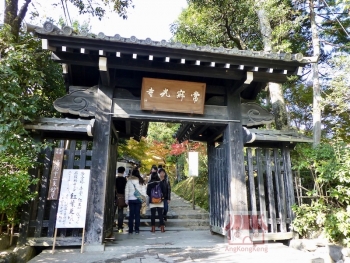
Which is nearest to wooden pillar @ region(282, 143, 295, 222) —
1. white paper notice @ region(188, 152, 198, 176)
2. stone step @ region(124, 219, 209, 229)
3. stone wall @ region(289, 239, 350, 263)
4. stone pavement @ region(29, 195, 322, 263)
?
stone wall @ region(289, 239, 350, 263)

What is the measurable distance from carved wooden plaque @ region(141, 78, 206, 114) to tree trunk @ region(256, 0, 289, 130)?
158 inches

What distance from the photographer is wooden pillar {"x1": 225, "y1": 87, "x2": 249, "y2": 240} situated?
531 cm

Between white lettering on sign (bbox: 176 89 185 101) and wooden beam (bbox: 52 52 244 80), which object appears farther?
white lettering on sign (bbox: 176 89 185 101)

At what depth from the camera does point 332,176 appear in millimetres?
5301

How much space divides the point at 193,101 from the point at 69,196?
11.1ft

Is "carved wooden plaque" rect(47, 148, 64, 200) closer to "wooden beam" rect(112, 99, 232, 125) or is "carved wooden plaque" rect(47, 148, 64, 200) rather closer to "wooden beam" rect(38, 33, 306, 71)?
"wooden beam" rect(112, 99, 232, 125)

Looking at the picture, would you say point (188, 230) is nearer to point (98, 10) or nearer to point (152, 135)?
point (98, 10)

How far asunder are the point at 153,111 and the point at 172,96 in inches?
22.7

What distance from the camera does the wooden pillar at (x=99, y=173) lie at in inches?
187

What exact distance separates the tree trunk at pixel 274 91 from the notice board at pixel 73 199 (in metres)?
6.55

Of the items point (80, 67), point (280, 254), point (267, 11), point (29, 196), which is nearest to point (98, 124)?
point (80, 67)

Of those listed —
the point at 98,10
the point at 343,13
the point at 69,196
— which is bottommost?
the point at 69,196

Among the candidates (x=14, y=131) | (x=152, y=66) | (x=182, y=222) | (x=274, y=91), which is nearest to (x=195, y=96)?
(x=152, y=66)

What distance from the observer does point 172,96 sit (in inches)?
218
